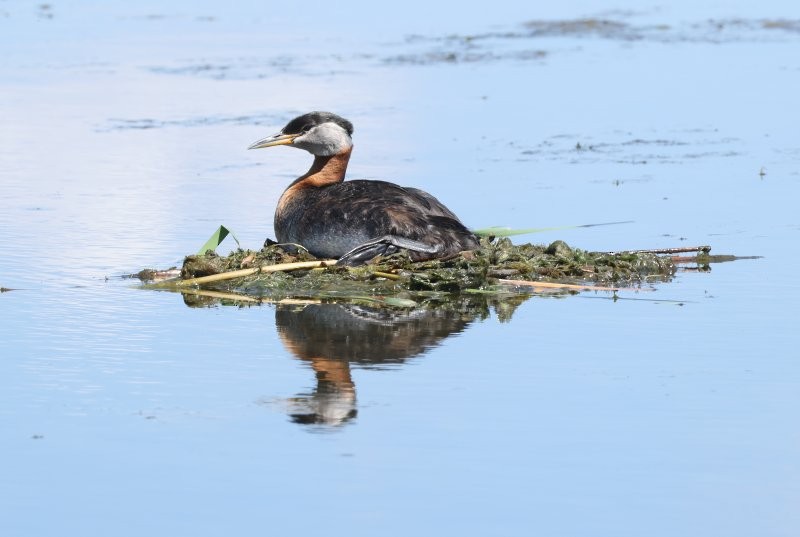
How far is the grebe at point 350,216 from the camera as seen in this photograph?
12.3 metres

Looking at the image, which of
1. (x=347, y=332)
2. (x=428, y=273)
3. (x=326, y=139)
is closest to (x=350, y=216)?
(x=428, y=273)

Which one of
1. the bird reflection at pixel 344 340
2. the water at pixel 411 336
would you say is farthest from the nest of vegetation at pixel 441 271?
the bird reflection at pixel 344 340

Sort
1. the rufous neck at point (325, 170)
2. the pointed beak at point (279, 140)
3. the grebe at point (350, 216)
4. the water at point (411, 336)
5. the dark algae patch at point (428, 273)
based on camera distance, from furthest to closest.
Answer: the rufous neck at point (325, 170), the pointed beak at point (279, 140), the grebe at point (350, 216), the dark algae patch at point (428, 273), the water at point (411, 336)

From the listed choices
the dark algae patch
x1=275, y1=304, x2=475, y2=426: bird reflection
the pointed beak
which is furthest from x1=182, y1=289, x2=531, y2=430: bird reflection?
the pointed beak

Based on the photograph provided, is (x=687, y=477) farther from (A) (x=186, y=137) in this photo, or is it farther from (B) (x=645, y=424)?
(A) (x=186, y=137)

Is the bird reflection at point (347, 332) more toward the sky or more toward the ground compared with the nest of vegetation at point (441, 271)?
more toward the ground

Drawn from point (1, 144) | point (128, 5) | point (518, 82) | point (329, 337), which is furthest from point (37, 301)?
point (128, 5)

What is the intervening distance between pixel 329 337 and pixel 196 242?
3.45 meters

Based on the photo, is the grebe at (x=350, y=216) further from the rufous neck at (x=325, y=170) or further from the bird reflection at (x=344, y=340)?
the bird reflection at (x=344, y=340)

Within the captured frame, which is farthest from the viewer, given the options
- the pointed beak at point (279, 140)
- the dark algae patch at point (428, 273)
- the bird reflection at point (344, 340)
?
the pointed beak at point (279, 140)

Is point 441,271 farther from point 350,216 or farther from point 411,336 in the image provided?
point 411,336

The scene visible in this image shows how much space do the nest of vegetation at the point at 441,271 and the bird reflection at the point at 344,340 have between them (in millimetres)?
524

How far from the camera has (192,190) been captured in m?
15.9

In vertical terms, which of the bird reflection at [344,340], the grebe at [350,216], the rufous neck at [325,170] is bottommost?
the bird reflection at [344,340]
